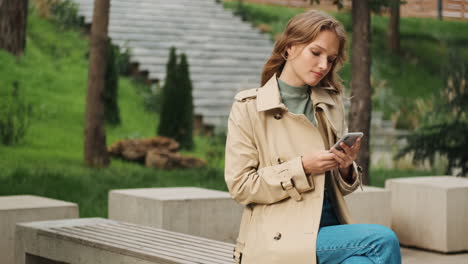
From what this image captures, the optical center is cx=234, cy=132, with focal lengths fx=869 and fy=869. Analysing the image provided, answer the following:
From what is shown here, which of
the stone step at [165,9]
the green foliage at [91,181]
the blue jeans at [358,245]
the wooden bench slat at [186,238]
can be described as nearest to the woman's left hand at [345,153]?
the blue jeans at [358,245]

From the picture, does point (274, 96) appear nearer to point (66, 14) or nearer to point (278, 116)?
point (278, 116)

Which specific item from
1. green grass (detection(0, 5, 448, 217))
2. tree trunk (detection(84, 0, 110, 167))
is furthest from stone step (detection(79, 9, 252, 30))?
tree trunk (detection(84, 0, 110, 167))

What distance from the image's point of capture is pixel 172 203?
704 centimetres

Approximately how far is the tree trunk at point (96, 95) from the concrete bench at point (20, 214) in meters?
5.04

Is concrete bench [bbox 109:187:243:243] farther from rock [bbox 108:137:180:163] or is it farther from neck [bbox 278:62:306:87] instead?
rock [bbox 108:137:180:163]

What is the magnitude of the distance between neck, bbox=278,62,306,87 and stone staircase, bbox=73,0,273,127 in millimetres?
13161

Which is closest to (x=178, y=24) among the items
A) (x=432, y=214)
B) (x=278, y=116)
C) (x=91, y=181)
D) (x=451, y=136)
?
(x=451, y=136)

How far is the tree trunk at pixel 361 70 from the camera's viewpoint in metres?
9.89

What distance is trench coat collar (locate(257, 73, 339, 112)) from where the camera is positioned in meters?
3.61

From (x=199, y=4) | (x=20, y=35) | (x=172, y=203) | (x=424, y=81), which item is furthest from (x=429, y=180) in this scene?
(x=199, y=4)

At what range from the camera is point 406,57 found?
2412cm

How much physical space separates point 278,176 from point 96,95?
8.89 m

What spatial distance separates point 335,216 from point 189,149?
38.5ft

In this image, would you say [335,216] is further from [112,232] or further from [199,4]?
[199,4]
